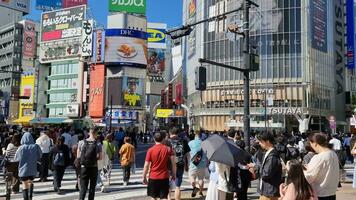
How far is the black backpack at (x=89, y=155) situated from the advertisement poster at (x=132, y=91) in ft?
234

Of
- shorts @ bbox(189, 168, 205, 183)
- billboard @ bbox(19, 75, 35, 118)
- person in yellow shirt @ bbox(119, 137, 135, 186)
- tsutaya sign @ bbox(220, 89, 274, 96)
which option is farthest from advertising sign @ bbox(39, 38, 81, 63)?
shorts @ bbox(189, 168, 205, 183)

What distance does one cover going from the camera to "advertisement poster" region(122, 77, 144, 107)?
8119 cm

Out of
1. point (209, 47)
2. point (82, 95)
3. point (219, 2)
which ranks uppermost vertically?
point (219, 2)

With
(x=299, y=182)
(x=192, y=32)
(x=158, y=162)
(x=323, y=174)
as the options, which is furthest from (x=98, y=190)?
(x=192, y=32)

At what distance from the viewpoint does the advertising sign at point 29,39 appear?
96125mm

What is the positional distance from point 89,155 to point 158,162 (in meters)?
2.26

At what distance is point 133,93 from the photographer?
8262 centimetres

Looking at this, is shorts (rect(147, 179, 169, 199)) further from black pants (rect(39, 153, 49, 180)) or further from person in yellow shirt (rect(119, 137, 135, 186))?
black pants (rect(39, 153, 49, 180))

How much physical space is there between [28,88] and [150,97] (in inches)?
1979

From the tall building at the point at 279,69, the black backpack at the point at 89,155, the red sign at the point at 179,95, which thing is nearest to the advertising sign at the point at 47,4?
the red sign at the point at 179,95

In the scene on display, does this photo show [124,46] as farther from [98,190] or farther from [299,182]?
[299,182]

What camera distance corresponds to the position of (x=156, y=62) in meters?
121

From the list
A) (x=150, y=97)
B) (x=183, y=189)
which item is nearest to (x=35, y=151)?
(x=183, y=189)

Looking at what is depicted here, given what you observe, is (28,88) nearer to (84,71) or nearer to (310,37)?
(84,71)
